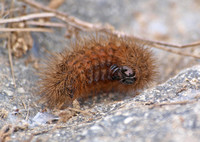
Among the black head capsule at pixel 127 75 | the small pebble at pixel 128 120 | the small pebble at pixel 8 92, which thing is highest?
the black head capsule at pixel 127 75

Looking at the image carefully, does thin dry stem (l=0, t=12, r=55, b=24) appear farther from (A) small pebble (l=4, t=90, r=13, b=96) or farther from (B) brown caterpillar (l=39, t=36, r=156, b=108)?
(A) small pebble (l=4, t=90, r=13, b=96)

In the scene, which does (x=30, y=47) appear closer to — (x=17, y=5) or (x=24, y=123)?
(x=17, y=5)

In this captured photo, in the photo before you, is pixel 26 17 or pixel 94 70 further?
pixel 26 17

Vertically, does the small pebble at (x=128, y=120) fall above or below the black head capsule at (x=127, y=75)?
below

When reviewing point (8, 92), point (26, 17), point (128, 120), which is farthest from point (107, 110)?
point (26, 17)

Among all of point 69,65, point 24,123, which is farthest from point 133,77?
point 24,123

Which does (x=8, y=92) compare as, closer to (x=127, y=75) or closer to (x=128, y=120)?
(x=127, y=75)

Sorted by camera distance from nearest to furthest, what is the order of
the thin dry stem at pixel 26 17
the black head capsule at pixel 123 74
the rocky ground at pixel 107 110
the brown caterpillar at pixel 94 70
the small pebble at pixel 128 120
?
1. the rocky ground at pixel 107 110
2. the small pebble at pixel 128 120
3. the brown caterpillar at pixel 94 70
4. the black head capsule at pixel 123 74
5. the thin dry stem at pixel 26 17

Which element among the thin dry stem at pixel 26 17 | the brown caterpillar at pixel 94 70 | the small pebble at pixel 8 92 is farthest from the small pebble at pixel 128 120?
the thin dry stem at pixel 26 17

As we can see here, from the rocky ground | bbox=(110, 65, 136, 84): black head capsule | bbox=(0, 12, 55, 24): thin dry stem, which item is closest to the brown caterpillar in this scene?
bbox=(110, 65, 136, 84): black head capsule

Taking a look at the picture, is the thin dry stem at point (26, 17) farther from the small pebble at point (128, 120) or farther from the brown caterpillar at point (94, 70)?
the small pebble at point (128, 120)
